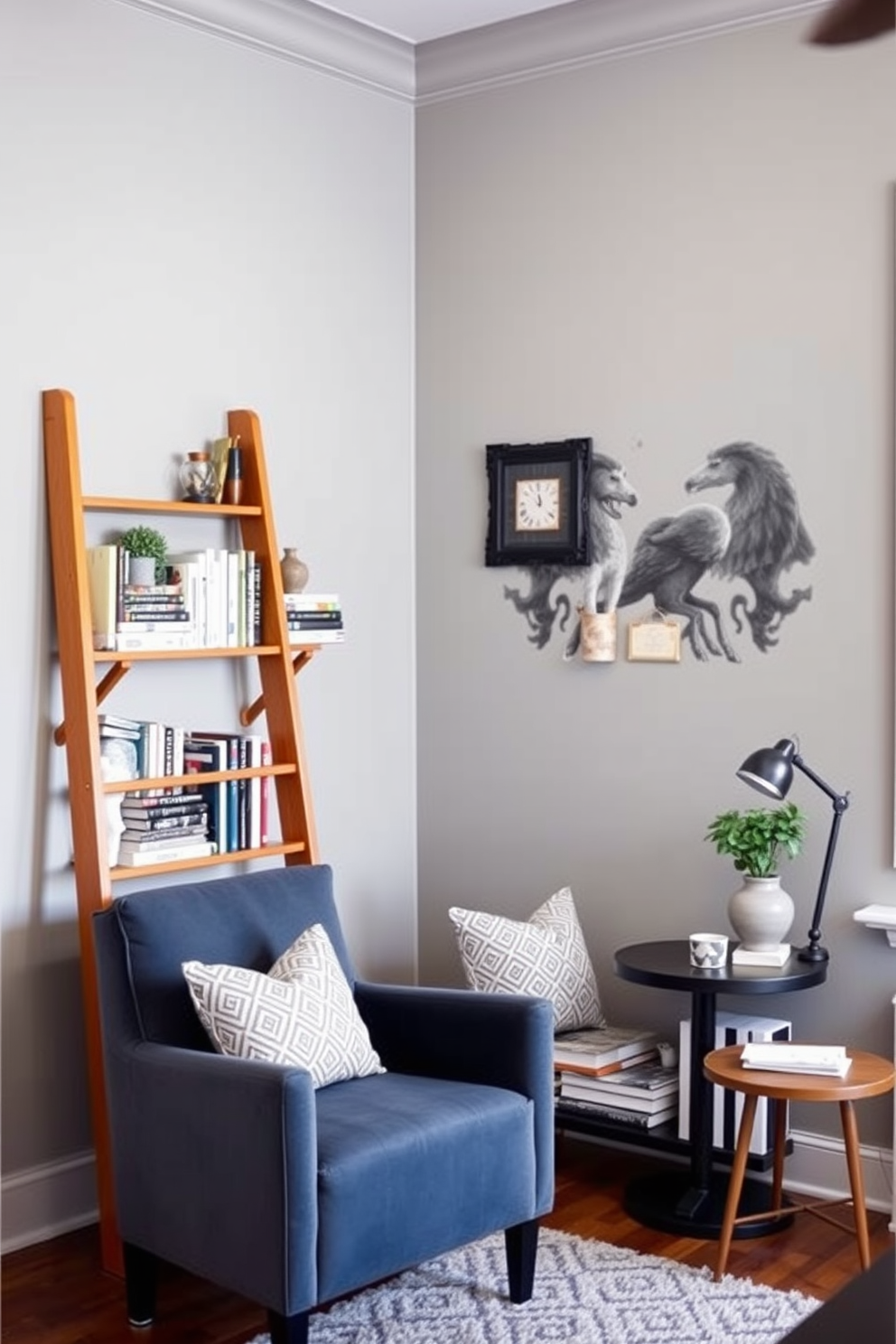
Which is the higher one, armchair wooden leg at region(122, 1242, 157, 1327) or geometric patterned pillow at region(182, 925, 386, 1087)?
geometric patterned pillow at region(182, 925, 386, 1087)

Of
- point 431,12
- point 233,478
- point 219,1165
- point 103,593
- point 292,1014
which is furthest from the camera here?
point 431,12

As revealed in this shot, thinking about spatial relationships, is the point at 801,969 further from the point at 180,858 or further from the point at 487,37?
the point at 487,37

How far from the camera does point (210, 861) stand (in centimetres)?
382

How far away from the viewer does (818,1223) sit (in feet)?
12.3

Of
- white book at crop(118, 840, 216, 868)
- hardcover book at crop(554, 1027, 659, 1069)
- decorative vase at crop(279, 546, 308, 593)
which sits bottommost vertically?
hardcover book at crop(554, 1027, 659, 1069)

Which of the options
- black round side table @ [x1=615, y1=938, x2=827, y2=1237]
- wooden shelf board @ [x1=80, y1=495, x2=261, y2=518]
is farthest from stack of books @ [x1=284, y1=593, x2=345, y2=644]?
black round side table @ [x1=615, y1=938, x2=827, y2=1237]

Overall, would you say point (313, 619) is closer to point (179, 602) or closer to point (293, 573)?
point (293, 573)

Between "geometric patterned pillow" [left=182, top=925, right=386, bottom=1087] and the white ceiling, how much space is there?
2443 mm

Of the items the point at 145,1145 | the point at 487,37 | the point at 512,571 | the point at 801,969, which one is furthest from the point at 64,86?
the point at 801,969

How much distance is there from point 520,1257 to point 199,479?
194 centimetres

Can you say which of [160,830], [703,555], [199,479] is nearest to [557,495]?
[703,555]

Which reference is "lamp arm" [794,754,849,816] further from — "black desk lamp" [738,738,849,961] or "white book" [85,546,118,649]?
"white book" [85,546,118,649]

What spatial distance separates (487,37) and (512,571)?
148cm

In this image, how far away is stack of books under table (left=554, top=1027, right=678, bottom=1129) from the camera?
389cm
